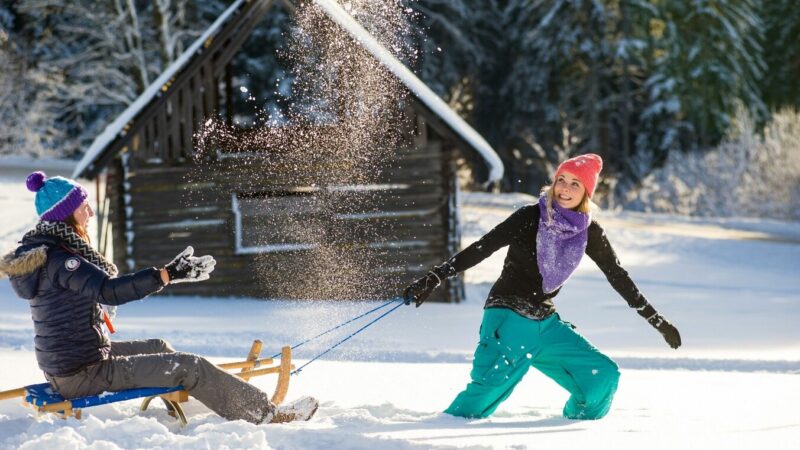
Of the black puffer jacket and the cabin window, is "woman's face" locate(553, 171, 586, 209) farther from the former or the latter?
the cabin window

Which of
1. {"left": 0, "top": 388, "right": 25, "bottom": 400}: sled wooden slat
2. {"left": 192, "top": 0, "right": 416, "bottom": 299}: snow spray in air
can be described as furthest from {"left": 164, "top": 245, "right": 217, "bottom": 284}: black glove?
{"left": 192, "top": 0, "right": 416, "bottom": 299}: snow spray in air

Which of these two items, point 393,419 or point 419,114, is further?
point 419,114

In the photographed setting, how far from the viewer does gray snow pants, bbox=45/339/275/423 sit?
5758 mm

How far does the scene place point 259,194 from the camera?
561 inches

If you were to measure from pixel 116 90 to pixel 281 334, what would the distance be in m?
20.2

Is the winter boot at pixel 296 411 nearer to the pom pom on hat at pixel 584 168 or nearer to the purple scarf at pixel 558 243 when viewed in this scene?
the purple scarf at pixel 558 243

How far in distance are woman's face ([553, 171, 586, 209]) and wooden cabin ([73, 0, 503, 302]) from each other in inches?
292

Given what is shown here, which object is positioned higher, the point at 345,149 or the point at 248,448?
the point at 345,149

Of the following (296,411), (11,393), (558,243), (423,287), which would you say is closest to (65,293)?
(11,393)

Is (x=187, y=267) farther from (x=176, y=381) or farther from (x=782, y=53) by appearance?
(x=782, y=53)

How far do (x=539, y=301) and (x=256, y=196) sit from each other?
336 inches

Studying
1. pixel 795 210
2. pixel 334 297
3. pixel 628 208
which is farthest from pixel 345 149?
pixel 628 208

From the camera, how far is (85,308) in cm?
571

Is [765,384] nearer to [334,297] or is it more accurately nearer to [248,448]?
[248,448]
